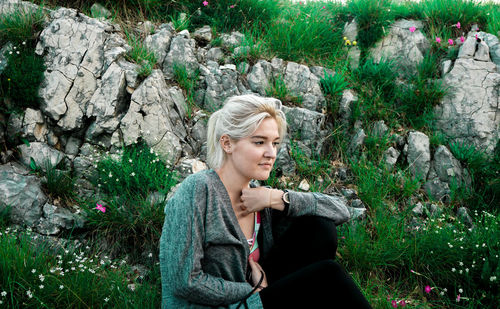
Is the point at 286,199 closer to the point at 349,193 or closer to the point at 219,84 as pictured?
the point at 349,193

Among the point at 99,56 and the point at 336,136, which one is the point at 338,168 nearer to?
the point at 336,136

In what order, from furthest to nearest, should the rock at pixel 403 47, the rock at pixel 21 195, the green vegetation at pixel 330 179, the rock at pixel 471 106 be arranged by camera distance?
→ the rock at pixel 403 47, the rock at pixel 471 106, the rock at pixel 21 195, the green vegetation at pixel 330 179

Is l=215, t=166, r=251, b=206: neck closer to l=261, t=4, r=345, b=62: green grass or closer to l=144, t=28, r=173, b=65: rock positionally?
l=144, t=28, r=173, b=65: rock

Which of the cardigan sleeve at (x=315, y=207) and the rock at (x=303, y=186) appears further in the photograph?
the rock at (x=303, y=186)

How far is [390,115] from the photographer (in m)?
5.64

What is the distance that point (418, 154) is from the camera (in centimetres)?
517

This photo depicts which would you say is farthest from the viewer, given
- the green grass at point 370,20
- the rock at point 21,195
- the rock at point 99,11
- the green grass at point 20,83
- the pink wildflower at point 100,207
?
the green grass at point 370,20

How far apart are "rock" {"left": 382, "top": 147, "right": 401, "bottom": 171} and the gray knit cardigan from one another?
121 inches

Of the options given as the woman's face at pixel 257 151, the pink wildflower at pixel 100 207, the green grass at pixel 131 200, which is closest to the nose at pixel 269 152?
the woman's face at pixel 257 151

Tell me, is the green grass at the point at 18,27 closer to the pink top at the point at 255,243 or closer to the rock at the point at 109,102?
the rock at the point at 109,102

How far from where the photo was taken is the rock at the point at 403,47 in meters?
6.23

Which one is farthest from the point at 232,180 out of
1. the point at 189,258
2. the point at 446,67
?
the point at 446,67

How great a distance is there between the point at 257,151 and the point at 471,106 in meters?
4.44

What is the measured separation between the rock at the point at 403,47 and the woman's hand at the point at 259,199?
4.19m
